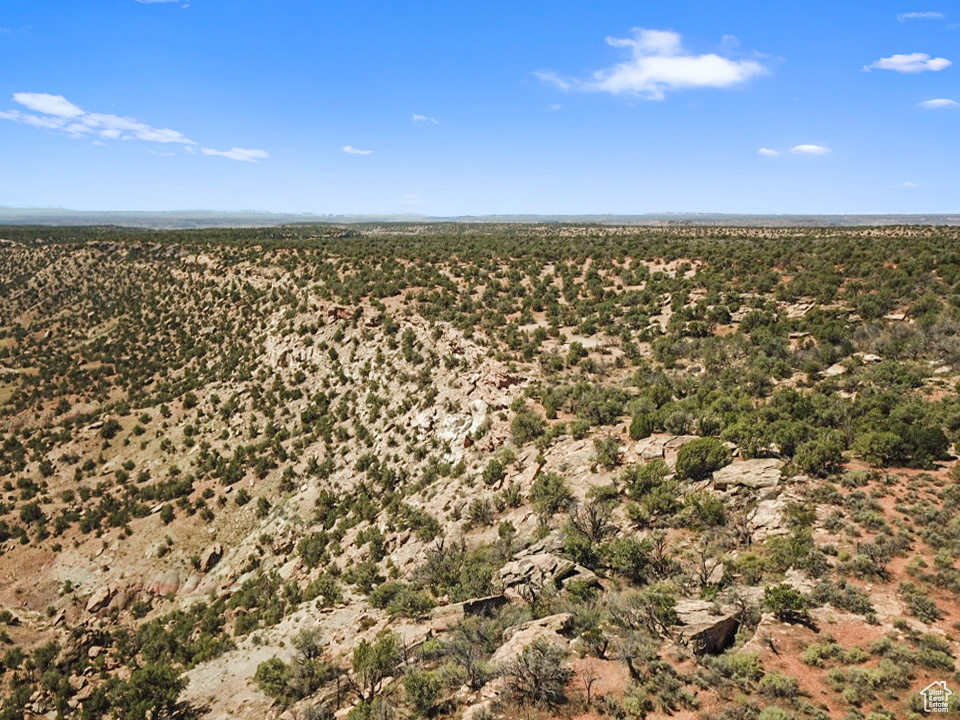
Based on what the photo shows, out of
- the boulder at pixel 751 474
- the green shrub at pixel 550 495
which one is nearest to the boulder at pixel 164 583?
the green shrub at pixel 550 495

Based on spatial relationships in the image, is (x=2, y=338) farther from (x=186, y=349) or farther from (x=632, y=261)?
(x=632, y=261)

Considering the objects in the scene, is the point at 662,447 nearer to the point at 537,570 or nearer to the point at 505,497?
the point at 505,497

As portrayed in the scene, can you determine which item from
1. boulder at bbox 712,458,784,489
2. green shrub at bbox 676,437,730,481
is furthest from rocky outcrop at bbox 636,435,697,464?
boulder at bbox 712,458,784,489

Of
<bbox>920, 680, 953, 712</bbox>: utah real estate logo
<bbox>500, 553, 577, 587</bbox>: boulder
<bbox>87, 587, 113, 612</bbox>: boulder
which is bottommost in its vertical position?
<bbox>87, 587, 113, 612</bbox>: boulder

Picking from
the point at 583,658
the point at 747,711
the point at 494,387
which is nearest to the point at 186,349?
the point at 494,387

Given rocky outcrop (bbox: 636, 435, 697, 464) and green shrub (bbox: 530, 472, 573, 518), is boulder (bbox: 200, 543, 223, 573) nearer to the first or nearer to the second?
green shrub (bbox: 530, 472, 573, 518)

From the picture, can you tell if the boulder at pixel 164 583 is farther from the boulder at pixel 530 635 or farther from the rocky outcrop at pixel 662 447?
the rocky outcrop at pixel 662 447
